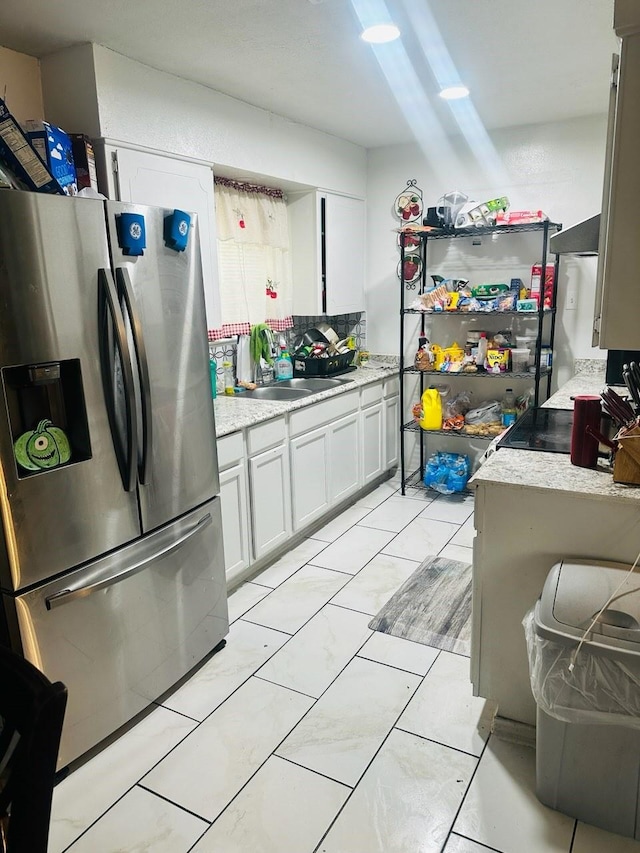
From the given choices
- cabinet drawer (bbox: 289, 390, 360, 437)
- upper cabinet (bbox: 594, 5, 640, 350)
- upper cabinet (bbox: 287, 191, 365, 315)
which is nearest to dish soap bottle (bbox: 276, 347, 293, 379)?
upper cabinet (bbox: 287, 191, 365, 315)

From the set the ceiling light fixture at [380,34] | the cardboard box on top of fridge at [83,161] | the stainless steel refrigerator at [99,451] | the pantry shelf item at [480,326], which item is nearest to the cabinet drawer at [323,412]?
the pantry shelf item at [480,326]

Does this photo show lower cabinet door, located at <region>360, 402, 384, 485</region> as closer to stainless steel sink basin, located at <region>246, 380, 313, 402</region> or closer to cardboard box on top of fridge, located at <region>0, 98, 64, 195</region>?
stainless steel sink basin, located at <region>246, 380, 313, 402</region>

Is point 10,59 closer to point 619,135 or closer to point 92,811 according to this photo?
point 619,135

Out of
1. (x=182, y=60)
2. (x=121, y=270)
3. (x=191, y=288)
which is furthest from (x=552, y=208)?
(x=121, y=270)

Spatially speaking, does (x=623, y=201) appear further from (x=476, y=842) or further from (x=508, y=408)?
(x=508, y=408)

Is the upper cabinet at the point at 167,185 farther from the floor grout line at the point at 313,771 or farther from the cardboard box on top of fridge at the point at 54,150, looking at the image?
the floor grout line at the point at 313,771

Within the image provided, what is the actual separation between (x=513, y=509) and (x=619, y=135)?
103cm

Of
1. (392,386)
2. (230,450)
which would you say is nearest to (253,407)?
(230,450)

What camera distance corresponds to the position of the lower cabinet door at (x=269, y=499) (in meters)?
2.98

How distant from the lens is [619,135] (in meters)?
1.39

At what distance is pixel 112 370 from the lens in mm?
1859

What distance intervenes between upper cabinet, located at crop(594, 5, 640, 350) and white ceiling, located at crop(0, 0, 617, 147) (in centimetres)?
96

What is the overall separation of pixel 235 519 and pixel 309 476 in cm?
72

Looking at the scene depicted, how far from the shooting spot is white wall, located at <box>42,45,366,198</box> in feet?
7.93
